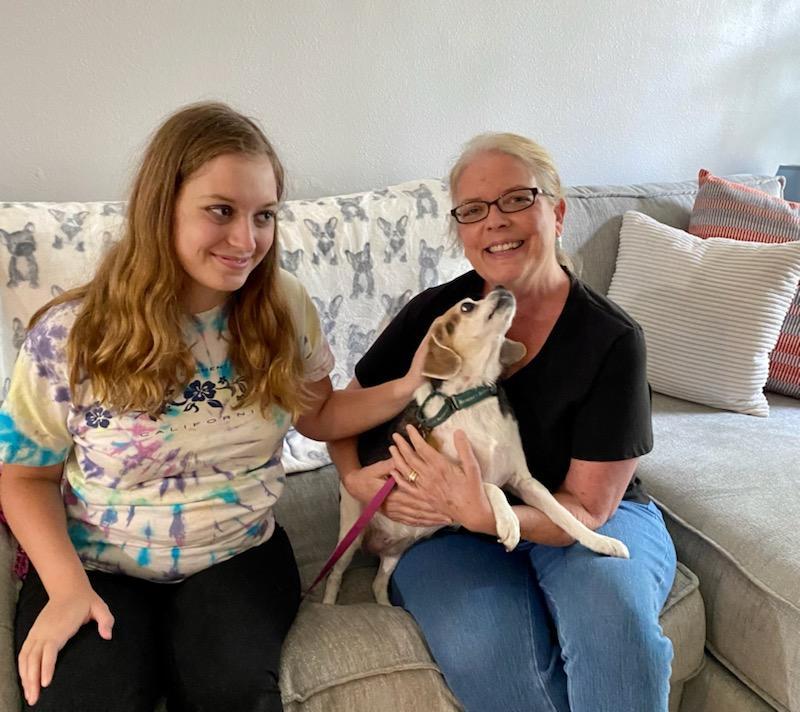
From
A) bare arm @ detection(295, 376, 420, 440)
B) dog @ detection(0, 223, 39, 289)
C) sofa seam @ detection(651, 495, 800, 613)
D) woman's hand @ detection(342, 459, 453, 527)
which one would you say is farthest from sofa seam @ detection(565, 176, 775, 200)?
dog @ detection(0, 223, 39, 289)

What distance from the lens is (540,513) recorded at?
128 centimetres

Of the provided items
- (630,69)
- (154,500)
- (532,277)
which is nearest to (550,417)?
(532,277)

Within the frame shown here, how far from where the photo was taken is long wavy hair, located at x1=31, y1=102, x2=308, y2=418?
1063 millimetres

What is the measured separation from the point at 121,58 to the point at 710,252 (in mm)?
1672

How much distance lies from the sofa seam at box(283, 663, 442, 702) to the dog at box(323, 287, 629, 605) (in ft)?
0.77

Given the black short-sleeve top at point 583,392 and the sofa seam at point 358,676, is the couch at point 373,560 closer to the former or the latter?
the sofa seam at point 358,676

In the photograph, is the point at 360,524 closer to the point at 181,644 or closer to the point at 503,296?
the point at 181,644

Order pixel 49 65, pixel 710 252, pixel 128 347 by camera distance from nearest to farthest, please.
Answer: pixel 128 347
pixel 49 65
pixel 710 252

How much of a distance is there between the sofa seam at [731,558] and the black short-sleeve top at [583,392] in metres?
0.32

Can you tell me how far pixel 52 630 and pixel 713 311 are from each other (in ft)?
5.83

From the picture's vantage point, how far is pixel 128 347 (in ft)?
3.52

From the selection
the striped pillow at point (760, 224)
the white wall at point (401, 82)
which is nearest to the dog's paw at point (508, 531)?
the white wall at point (401, 82)

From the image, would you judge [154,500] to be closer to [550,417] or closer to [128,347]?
[128,347]

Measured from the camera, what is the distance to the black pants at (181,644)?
0.96 m
